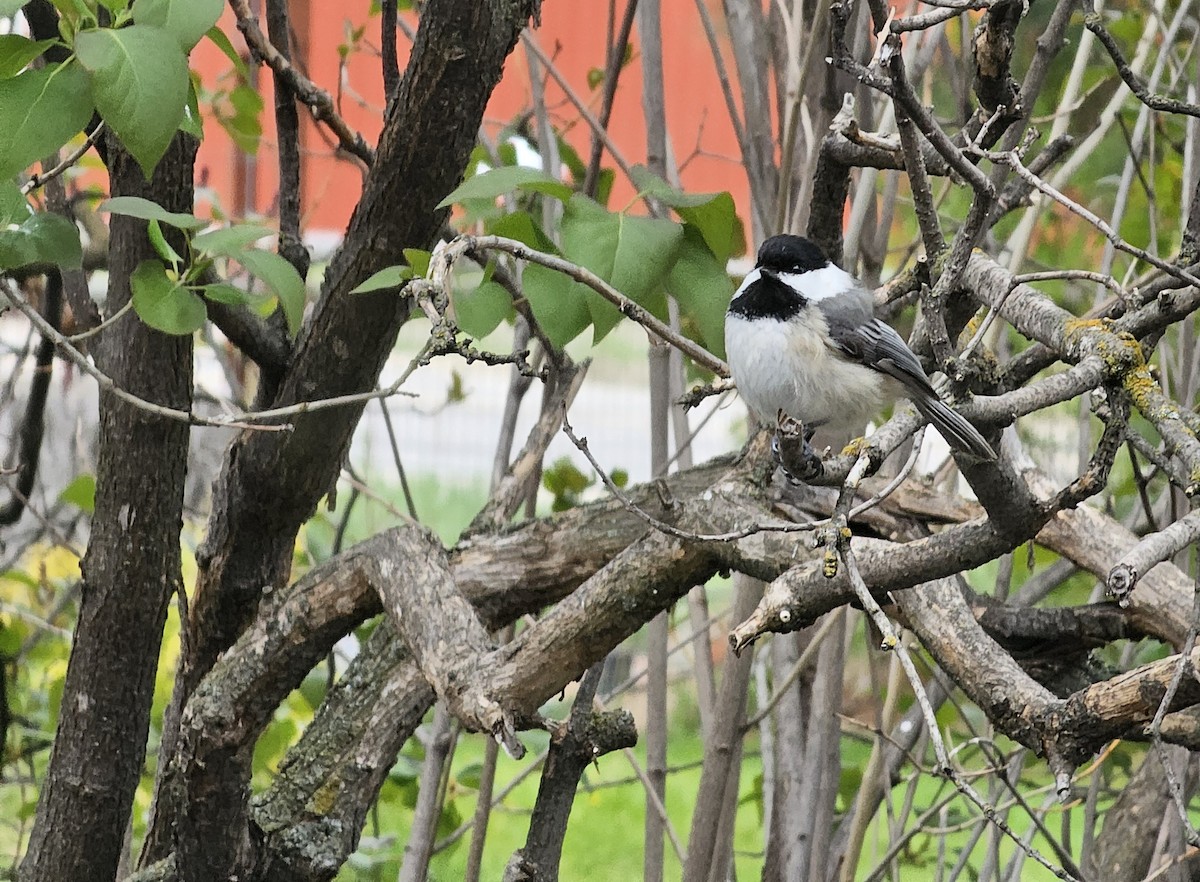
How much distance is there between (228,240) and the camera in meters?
0.89

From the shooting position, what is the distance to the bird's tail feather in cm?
65

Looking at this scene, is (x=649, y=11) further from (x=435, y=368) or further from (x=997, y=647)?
(x=435, y=368)

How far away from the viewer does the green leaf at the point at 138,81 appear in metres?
0.73

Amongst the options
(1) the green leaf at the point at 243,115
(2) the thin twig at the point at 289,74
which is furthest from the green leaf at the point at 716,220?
(1) the green leaf at the point at 243,115

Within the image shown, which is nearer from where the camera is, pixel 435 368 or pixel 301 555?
pixel 301 555

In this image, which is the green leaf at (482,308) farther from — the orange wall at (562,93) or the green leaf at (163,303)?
the orange wall at (562,93)

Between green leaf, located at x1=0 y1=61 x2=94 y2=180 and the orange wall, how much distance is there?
1.14 metres

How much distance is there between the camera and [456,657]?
0.95 meters

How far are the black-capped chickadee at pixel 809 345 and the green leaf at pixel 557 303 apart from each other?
187mm

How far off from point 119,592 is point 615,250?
64 centimetres

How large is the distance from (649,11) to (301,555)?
1.04 metres

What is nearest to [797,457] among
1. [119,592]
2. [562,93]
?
[119,592]

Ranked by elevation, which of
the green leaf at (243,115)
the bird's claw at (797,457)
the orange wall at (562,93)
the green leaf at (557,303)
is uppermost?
the orange wall at (562,93)

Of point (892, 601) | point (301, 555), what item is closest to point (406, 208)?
point (892, 601)
